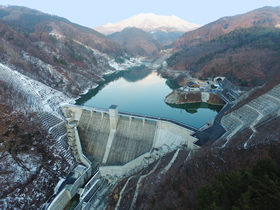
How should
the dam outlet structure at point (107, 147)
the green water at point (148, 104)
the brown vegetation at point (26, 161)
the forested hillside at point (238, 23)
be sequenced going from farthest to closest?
the forested hillside at point (238, 23), the green water at point (148, 104), the dam outlet structure at point (107, 147), the brown vegetation at point (26, 161)

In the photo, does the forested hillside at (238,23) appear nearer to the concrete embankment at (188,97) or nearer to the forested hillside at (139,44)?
the forested hillside at (139,44)

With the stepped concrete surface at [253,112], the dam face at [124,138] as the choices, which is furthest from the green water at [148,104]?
the dam face at [124,138]

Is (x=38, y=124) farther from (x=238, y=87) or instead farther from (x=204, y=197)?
(x=238, y=87)

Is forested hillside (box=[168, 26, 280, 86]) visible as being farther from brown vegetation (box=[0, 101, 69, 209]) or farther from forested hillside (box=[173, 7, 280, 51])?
forested hillside (box=[173, 7, 280, 51])

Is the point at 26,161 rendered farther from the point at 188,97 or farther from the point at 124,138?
the point at 188,97

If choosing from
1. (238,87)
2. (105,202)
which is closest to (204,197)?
(105,202)

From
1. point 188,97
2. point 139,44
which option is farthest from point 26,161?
point 139,44

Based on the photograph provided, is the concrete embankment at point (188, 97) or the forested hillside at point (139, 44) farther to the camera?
the forested hillside at point (139, 44)

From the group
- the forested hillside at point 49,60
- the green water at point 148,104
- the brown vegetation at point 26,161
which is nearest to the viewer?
the brown vegetation at point 26,161

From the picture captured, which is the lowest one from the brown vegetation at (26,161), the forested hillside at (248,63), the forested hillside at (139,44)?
the brown vegetation at (26,161)
